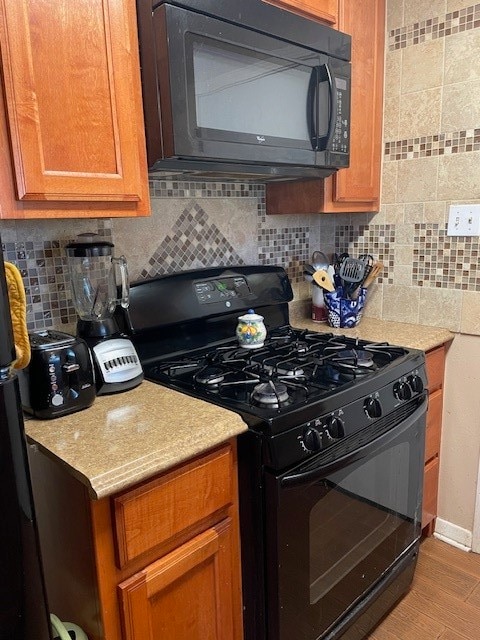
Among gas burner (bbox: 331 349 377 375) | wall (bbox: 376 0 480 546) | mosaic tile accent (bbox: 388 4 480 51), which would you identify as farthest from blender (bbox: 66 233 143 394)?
mosaic tile accent (bbox: 388 4 480 51)

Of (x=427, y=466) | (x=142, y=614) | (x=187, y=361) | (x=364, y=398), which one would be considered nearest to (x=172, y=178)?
(x=187, y=361)

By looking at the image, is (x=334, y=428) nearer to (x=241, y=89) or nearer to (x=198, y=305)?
(x=198, y=305)

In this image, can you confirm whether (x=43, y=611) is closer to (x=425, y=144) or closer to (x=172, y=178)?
(x=172, y=178)

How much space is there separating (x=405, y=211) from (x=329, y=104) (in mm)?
636

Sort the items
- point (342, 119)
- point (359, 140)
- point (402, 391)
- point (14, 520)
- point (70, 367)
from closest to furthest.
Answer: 1. point (14, 520)
2. point (70, 367)
3. point (402, 391)
4. point (342, 119)
5. point (359, 140)

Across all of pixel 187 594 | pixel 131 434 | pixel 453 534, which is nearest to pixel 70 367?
pixel 131 434

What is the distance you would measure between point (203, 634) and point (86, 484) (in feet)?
1.75

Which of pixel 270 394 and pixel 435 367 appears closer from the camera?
pixel 270 394

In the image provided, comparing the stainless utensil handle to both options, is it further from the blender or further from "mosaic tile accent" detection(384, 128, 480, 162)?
"mosaic tile accent" detection(384, 128, 480, 162)

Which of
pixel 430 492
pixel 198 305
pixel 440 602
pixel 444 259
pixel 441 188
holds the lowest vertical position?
pixel 440 602

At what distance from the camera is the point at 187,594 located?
1.04m

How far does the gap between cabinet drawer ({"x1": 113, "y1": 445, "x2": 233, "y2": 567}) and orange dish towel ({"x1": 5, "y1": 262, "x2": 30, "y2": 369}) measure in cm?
32

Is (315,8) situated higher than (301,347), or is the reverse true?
(315,8)

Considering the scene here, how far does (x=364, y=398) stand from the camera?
1.28 metres
